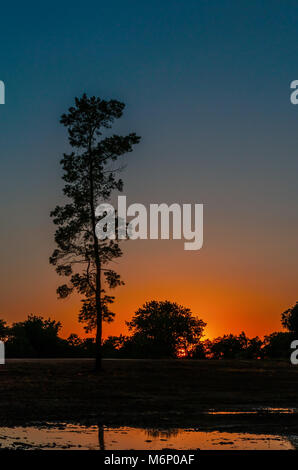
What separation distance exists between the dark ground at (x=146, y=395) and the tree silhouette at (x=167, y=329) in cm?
6783

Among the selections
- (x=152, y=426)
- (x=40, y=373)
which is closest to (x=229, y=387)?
(x=40, y=373)

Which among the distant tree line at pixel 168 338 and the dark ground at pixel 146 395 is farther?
the distant tree line at pixel 168 338

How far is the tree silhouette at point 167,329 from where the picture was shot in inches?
4358

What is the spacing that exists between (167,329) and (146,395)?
8681 cm

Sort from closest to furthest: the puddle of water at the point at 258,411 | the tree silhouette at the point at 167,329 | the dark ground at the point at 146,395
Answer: the dark ground at the point at 146,395
the puddle of water at the point at 258,411
the tree silhouette at the point at 167,329

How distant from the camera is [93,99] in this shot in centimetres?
4375

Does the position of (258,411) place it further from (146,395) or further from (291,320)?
(291,320)

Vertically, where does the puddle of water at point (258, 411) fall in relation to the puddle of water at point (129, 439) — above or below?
below

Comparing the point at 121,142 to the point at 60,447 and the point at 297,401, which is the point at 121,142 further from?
the point at 60,447

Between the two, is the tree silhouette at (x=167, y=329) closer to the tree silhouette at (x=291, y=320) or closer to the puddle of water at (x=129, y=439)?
the tree silhouette at (x=291, y=320)

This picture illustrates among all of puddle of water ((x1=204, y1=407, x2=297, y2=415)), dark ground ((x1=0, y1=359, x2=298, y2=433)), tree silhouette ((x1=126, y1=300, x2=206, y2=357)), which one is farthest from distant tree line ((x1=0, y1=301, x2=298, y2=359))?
puddle of water ((x1=204, y1=407, x2=297, y2=415))

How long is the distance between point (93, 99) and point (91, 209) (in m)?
7.37

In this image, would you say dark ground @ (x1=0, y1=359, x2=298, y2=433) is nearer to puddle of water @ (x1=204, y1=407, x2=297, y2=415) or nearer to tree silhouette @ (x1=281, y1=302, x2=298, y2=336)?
puddle of water @ (x1=204, y1=407, x2=297, y2=415)

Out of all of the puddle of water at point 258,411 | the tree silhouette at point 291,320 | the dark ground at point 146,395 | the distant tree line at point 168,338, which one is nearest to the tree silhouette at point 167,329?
the distant tree line at point 168,338
